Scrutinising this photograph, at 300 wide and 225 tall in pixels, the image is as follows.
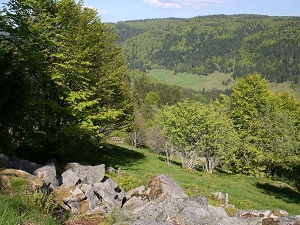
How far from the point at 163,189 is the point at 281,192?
23792mm

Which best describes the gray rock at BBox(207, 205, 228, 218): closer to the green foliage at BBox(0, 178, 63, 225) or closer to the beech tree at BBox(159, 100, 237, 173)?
the green foliage at BBox(0, 178, 63, 225)

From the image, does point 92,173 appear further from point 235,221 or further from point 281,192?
point 281,192

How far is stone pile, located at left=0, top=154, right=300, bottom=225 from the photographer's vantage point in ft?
41.0

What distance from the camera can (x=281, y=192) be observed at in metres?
34.7

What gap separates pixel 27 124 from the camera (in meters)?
21.7

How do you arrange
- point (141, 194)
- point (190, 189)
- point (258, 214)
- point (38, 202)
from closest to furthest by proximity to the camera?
point (38, 202) → point (258, 214) → point (141, 194) → point (190, 189)

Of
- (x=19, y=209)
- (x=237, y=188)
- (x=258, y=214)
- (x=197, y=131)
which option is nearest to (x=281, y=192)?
(x=237, y=188)

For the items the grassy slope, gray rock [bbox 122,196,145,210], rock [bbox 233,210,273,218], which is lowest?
the grassy slope

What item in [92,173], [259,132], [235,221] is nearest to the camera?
[235,221]

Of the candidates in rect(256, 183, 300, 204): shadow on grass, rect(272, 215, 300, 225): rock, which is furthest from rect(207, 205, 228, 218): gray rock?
rect(256, 183, 300, 204): shadow on grass

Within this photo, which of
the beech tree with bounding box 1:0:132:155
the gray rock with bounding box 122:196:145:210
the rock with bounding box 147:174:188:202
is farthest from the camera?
the beech tree with bounding box 1:0:132:155

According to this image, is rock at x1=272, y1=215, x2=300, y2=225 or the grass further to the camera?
rock at x1=272, y1=215, x2=300, y2=225

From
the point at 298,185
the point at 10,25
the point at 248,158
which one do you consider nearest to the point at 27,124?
the point at 10,25

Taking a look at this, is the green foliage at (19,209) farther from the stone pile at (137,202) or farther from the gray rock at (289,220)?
the gray rock at (289,220)
